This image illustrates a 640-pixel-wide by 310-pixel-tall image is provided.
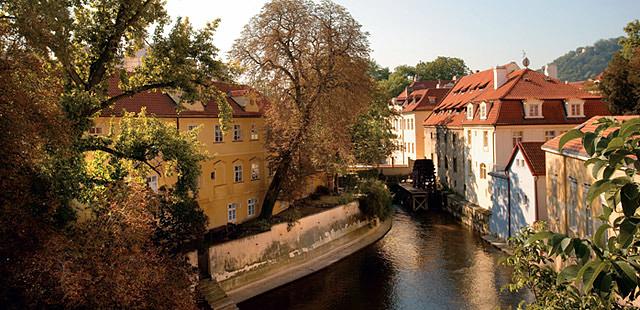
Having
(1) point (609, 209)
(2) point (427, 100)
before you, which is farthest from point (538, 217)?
(2) point (427, 100)

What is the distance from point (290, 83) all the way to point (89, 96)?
13086 millimetres

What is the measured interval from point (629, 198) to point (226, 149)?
22220mm

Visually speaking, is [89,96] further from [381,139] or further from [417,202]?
[417,202]

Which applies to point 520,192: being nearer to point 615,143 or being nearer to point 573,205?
point 573,205

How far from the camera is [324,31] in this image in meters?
23.9

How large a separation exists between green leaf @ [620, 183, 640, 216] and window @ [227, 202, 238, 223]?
893 inches

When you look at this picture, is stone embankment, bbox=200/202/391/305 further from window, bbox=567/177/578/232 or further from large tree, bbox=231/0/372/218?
window, bbox=567/177/578/232

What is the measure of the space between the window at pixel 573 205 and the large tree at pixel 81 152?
10.8 metres

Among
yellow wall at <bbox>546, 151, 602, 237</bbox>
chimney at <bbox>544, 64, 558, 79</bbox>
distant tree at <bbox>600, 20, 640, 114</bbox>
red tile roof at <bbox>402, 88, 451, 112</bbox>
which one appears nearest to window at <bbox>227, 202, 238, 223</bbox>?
yellow wall at <bbox>546, 151, 602, 237</bbox>

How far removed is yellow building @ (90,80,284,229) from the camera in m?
21.1

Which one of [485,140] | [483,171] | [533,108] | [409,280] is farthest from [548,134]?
[409,280]

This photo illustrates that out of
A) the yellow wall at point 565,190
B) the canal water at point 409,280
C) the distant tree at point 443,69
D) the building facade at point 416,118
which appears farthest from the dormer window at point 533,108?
the distant tree at point 443,69

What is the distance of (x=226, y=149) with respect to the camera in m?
24.0

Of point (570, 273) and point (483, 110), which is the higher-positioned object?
point (483, 110)
